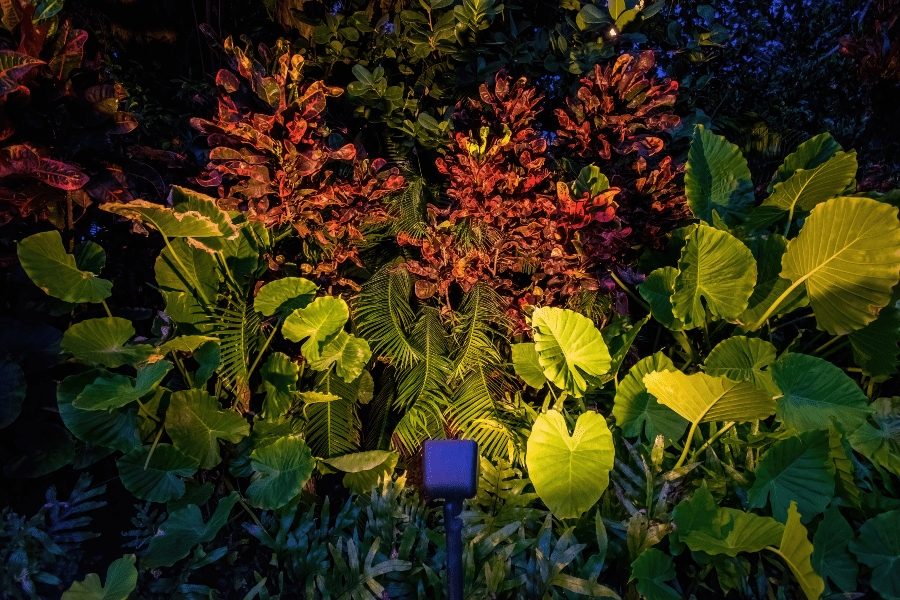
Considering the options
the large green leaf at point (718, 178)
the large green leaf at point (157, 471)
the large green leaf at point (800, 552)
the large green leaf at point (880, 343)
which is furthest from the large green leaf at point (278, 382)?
the large green leaf at point (880, 343)

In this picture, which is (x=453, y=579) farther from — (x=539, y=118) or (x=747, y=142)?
(x=747, y=142)

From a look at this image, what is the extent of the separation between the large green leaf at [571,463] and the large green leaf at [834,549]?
1.79ft

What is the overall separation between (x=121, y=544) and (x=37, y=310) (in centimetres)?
80

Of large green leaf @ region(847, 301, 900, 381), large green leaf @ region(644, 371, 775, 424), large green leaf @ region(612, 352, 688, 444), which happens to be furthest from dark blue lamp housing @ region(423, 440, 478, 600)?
large green leaf @ region(847, 301, 900, 381)

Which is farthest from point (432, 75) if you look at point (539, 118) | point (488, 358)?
point (488, 358)

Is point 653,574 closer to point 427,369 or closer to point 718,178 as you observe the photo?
point 427,369

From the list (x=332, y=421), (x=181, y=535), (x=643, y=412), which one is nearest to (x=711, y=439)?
(x=643, y=412)

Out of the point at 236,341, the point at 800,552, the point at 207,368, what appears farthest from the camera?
the point at 236,341

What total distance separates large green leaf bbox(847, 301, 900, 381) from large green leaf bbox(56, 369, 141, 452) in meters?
2.33

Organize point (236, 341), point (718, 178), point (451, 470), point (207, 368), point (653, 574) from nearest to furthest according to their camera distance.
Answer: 1. point (451, 470)
2. point (653, 574)
3. point (207, 368)
4. point (236, 341)
5. point (718, 178)

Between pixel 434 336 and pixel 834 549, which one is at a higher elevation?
pixel 434 336

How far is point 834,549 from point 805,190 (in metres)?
1.21

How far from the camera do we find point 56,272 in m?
1.55

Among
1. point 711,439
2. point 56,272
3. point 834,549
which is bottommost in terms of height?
point 834,549
